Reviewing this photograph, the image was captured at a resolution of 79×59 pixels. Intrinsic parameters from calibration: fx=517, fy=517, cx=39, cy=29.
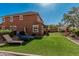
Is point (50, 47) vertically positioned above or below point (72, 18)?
below

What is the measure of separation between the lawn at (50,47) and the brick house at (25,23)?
0.55 feet

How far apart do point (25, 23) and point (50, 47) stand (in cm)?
57

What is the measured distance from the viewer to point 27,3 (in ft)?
27.6

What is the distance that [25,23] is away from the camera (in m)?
8.50

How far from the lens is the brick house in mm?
8477

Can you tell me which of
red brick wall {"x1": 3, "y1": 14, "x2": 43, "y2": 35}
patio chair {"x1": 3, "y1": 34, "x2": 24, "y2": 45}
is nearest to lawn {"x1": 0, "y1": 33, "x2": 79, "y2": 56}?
patio chair {"x1": 3, "y1": 34, "x2": 24, "y2": 45}

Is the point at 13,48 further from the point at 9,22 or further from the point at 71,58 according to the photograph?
the point at 71,58

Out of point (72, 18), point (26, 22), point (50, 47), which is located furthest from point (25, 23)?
point (72, 18)

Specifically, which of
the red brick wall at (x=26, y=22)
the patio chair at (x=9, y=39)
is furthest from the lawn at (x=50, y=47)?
the red brick wall at (x=26, y=22)

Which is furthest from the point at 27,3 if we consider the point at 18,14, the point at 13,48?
the point at 13,48

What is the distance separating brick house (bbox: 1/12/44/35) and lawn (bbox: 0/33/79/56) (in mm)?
167

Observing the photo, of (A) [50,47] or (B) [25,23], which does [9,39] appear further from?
(A) [50,47]

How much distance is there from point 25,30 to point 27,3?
0.45m

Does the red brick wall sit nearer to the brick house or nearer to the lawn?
the brick house
